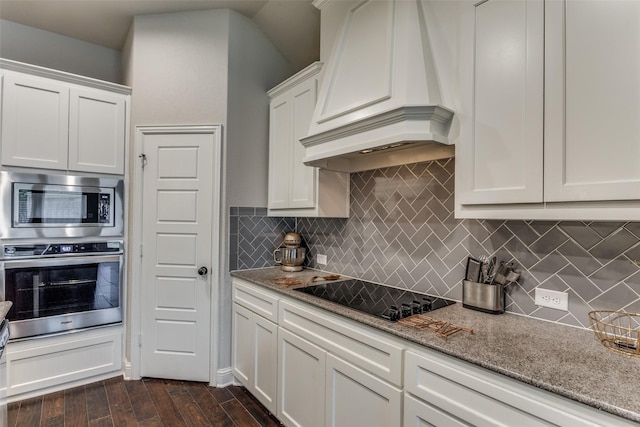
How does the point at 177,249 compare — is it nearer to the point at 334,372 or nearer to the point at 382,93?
the point at 334,372

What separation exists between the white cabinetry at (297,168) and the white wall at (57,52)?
6.00 ft

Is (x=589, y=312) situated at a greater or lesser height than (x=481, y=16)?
lesser

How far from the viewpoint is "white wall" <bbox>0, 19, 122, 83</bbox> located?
2.89m

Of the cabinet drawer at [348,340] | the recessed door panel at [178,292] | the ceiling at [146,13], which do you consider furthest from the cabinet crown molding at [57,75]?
the cabinet drawer at [348,340]

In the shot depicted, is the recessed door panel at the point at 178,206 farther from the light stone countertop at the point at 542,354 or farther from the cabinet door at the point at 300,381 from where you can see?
the light stone countertop at the point at 542,354

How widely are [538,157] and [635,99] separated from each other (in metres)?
0.32

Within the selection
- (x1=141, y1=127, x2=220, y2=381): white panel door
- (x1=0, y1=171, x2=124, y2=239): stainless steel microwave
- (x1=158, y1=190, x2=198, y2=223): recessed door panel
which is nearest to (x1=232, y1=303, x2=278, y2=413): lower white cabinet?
A: (x1=141, y1=127, x2=220, y2=381): white panel door

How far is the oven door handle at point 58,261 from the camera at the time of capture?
2.44 m

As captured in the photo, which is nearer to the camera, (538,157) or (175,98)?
(538,157)

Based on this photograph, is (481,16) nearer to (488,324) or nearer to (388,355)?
(488,324)

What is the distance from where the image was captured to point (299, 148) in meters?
2.57

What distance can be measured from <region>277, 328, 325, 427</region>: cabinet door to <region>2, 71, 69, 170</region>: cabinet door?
2.26 m

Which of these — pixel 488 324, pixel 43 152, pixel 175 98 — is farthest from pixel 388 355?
pixel 43 152

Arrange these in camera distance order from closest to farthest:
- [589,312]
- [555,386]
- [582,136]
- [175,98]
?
[555,386], [582,136], [589,312], [175,98]
